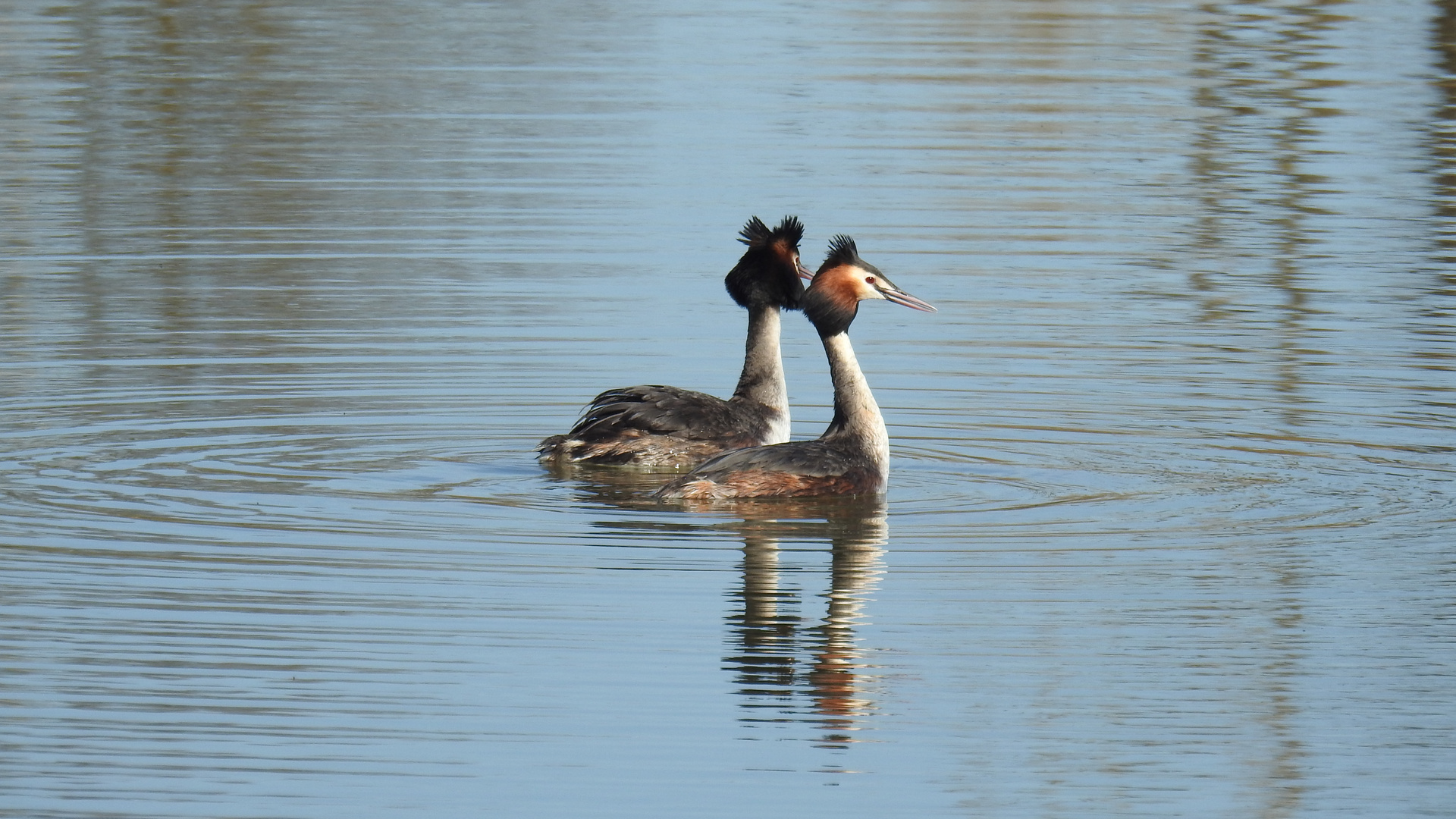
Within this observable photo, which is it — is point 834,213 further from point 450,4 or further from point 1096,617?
point 450,4

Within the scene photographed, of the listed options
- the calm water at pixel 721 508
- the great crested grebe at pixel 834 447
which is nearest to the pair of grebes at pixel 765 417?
the great crested grebe at pixel 834 447

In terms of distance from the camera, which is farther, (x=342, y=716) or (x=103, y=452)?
(x=103, y=452)

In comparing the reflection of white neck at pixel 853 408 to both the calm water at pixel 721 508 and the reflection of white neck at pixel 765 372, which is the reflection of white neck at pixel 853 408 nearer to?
the calm water at pixel 721 508

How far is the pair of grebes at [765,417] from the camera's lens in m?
11.4

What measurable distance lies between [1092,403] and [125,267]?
24.3 feet

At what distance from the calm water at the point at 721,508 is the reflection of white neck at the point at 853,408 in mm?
322

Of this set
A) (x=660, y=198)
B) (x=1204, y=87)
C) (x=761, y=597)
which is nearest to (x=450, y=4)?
(x=1204, y=87)

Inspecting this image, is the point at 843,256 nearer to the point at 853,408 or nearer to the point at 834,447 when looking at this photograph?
the point at 853,408

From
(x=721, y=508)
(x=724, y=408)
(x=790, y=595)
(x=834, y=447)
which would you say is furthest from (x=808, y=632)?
(x=724, y=408)

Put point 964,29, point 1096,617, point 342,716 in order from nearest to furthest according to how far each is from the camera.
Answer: point 342,716, point 1096,617, point 964,29

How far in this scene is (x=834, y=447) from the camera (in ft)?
37.9

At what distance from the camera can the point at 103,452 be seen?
12.1 meters

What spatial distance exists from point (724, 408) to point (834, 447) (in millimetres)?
1353

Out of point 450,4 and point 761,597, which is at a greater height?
point 450,4
